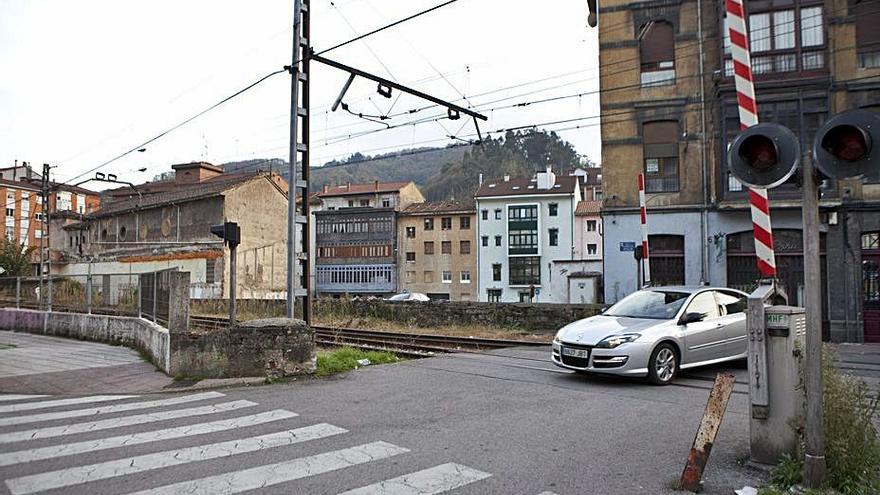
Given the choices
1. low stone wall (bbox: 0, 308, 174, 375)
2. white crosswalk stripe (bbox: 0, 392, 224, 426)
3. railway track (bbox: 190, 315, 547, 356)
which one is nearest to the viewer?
white crosswalk stripe (bbox: 0, 392, 224, 426)

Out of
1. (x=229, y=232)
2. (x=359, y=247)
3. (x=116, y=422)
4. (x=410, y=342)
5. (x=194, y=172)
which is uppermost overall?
(x=194, y=172)

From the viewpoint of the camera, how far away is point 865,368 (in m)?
12.1

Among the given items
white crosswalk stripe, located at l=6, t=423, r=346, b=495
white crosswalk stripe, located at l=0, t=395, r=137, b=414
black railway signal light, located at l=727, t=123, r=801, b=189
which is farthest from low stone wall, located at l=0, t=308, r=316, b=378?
black railway signal light, located at l=727, t=123, r=801, b=189

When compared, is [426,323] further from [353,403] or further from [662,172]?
[353,403]

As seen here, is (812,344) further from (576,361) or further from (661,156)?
(661,156)

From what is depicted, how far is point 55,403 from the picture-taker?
342 inches

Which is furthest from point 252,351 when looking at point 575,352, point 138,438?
point 575,352

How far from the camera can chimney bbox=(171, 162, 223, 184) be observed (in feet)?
220

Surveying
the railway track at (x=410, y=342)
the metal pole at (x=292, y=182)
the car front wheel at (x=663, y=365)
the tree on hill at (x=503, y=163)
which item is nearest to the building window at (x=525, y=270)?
the tree on hill at (x=503, y=163)

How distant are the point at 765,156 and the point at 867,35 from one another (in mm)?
18742

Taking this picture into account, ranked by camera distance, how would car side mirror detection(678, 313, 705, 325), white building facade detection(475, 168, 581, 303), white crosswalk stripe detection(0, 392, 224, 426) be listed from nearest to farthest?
1. white crosswalk stripe detection(0, 392, 224, 426)
2. car side mirror detection(678, 313, 705, 325)
3. white building facade detection(475, 168, 581, 303)

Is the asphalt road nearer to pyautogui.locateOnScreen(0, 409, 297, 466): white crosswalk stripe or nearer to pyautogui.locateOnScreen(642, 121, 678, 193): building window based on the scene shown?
pyautogui.locateOnScreen(0, 409, 297, 466): white crosswalk stripe

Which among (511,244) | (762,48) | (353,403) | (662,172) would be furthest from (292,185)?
(511,244)

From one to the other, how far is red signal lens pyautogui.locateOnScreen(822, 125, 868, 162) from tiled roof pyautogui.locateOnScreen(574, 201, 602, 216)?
209 feet
